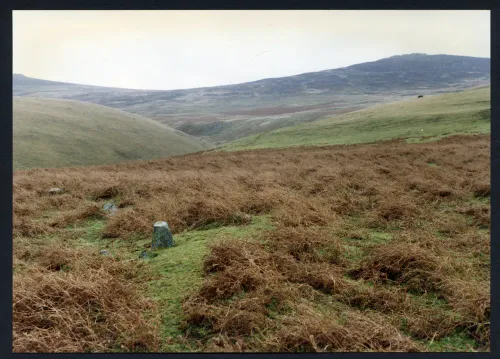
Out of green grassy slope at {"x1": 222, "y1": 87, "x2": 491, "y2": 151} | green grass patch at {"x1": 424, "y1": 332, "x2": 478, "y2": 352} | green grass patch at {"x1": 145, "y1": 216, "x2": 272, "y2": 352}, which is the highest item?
green grassy slope at {"x1": 222, "y1": 87, "x2": 491, "y2": 151}

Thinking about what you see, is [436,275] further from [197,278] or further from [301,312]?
[197,278]

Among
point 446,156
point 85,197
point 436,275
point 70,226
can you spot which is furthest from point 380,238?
point 446,156

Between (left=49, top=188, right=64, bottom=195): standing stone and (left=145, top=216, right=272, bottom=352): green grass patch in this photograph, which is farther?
(left=49, top=188, right=64, bottom=195): standing stone

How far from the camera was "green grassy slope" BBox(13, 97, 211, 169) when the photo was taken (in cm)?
5338

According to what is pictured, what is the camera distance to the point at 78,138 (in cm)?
6619

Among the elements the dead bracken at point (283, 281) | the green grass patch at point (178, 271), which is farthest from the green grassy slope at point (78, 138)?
the green grass patch at point (178, 271)

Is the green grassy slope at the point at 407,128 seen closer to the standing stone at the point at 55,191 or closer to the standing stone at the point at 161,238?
the standing stone at the point at 55,191

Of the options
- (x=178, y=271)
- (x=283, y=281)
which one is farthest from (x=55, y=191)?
(x=283, y=281)

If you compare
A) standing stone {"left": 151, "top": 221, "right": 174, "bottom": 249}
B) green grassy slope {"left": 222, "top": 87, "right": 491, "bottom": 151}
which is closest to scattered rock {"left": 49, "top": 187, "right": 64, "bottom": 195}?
standing stone {"left": 151, "top": 221, "right": 174, "bottom": 249}

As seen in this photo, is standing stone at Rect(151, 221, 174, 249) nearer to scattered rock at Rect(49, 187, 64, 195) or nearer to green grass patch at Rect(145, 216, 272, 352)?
green grass patch at Rect(145, 216, 272, 352)

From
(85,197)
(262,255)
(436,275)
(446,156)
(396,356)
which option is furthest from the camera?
(446,156)

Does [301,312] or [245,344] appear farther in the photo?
[301,312]

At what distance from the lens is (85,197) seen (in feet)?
47.3

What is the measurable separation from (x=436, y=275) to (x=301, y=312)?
260 cm
